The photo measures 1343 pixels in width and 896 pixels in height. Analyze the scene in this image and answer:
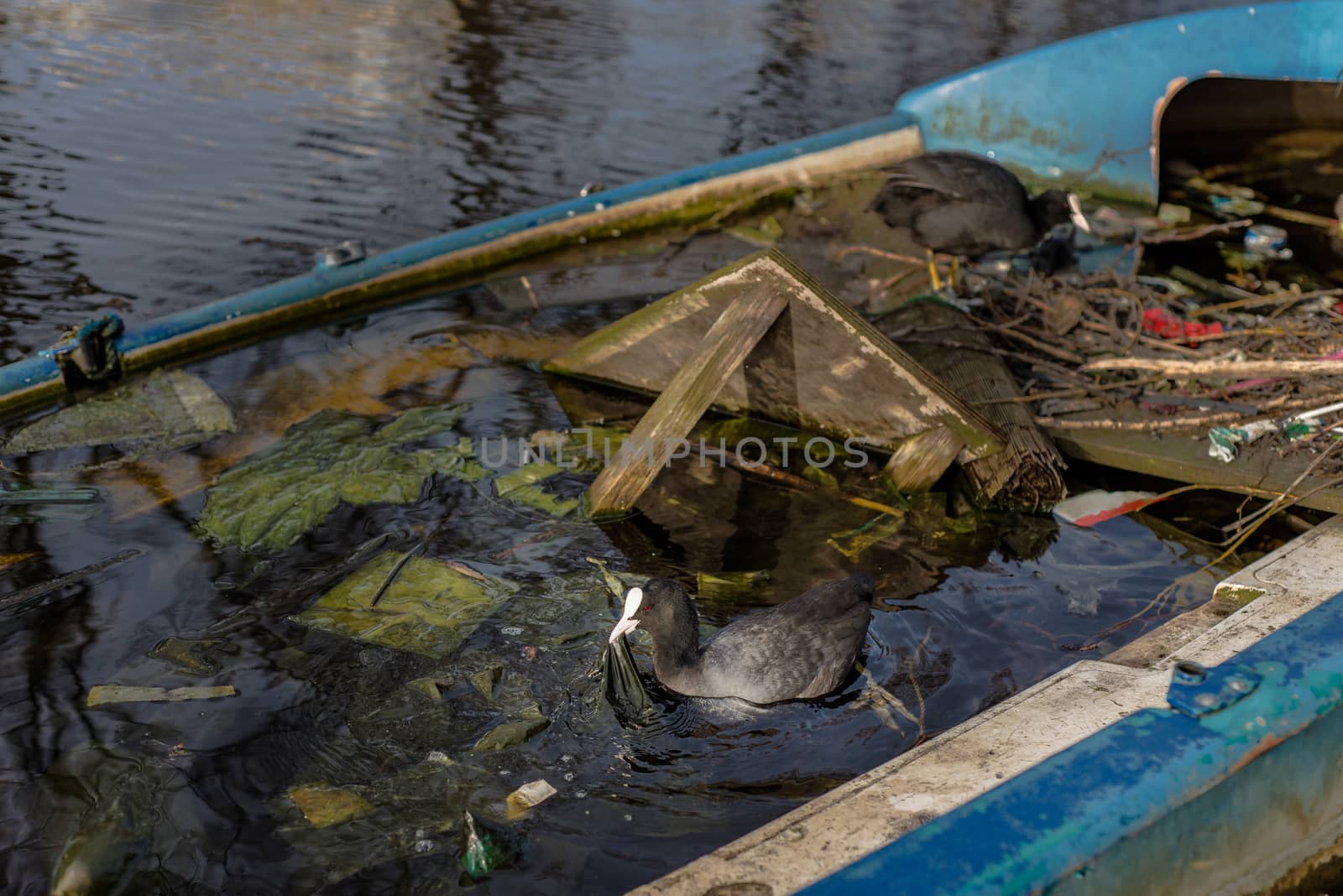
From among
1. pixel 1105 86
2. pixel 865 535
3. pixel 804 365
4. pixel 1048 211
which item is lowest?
pixel 865 535

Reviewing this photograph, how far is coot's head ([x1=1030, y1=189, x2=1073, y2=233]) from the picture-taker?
24.6ft

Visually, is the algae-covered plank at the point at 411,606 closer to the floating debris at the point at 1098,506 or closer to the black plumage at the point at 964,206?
the floating debris at the point at 1098,506

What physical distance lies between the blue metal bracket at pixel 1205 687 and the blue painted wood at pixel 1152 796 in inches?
0.7

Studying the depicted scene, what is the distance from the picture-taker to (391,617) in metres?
4.47

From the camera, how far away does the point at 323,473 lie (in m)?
5.41

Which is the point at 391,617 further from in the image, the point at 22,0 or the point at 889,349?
the point at 22,0

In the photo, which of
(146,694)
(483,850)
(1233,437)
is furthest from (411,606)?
(1233,437)

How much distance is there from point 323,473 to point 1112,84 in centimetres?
748

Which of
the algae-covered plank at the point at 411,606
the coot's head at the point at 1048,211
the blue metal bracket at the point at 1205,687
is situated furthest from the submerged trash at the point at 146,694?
the coot's head at the point at 1048,211

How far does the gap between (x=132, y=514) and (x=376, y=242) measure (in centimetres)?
419

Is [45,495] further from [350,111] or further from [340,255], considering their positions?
[350,111]

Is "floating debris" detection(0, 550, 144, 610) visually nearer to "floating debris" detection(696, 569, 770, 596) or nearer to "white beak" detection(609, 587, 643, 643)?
"white beak" detection(609, 587, 643, 643)

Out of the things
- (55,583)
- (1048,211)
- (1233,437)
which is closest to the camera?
(55,583)

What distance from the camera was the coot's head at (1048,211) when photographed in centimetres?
751
